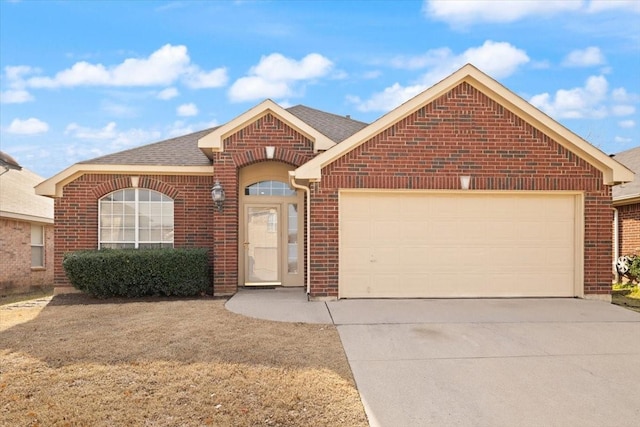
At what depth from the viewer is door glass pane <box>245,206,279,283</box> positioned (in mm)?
12242

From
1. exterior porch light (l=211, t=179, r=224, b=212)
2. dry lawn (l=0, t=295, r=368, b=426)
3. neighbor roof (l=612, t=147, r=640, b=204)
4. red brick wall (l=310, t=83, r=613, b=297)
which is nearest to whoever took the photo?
dry lawn (l=0, t=295, r=368, b=426)

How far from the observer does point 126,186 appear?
12.0 metres

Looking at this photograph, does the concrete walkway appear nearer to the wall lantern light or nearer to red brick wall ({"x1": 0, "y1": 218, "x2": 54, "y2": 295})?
the wall lantern light

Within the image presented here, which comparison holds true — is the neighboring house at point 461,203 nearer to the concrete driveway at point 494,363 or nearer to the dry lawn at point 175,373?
the concrete driveway at point 494,363

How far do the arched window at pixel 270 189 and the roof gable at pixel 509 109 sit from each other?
2.79 meters

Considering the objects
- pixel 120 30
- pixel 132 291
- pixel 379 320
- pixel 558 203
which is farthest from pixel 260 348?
pixel 120 30

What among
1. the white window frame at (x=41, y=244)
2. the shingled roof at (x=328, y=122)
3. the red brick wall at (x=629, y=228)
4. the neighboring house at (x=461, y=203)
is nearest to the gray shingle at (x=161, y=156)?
the shingled roof at (x=328, y=122)

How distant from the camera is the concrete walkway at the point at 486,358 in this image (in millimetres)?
4406

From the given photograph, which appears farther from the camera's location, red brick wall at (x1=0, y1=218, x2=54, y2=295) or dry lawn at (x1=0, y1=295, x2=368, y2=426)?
red brick wall at (x1=0, y1=218, x2=54, y2=295)

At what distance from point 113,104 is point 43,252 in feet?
23.2

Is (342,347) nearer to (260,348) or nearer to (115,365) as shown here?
(260,348)

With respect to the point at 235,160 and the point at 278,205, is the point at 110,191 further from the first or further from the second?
the point at 278,205

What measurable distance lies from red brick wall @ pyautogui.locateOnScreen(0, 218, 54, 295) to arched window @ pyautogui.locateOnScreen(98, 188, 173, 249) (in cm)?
628

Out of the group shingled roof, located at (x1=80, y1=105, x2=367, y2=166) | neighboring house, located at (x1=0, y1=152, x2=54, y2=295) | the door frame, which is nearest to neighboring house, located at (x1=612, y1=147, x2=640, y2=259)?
shingled roof, located at (x1=80, y1=105, x2=367, y2=166)
